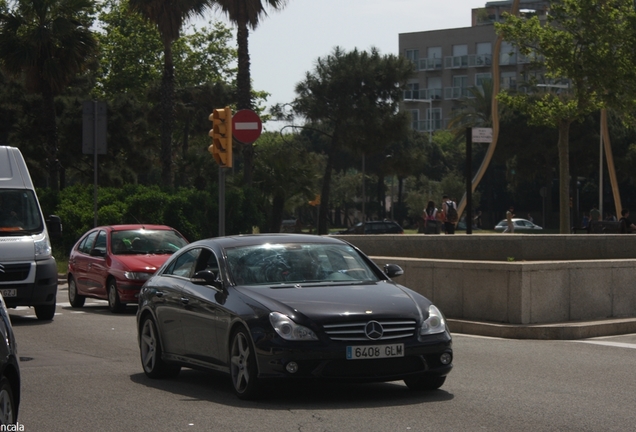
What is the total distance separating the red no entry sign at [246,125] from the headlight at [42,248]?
4358 millimetres

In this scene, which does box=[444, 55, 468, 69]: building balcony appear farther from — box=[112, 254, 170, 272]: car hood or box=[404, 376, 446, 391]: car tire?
box=[404, 376, 446, 391]: car tire

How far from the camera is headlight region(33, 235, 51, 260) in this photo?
16.7 m

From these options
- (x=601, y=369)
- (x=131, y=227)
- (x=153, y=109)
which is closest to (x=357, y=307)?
(x=601, y=369)

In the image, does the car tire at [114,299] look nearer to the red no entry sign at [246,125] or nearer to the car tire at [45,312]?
the car tire at [45,312]

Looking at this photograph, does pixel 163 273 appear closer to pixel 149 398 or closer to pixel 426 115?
pixel 149 398

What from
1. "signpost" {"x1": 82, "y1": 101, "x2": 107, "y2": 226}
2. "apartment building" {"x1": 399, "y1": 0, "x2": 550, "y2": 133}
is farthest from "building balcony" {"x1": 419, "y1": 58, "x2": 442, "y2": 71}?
"signpost" {"x1": 82, "y1": 101, "x2": 107, "y2": 226}

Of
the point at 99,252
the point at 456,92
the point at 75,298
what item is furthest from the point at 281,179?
the point at 456,92

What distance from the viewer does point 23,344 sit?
14.0 meters

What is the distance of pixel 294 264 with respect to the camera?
9820 millimetres

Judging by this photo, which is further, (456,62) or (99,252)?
(456,62)

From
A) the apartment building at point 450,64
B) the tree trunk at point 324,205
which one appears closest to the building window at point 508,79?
the apartment building at point 450,64

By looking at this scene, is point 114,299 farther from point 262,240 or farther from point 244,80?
point 244,80

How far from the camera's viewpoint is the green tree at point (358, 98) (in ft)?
197

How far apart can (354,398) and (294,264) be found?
4.41 feet
